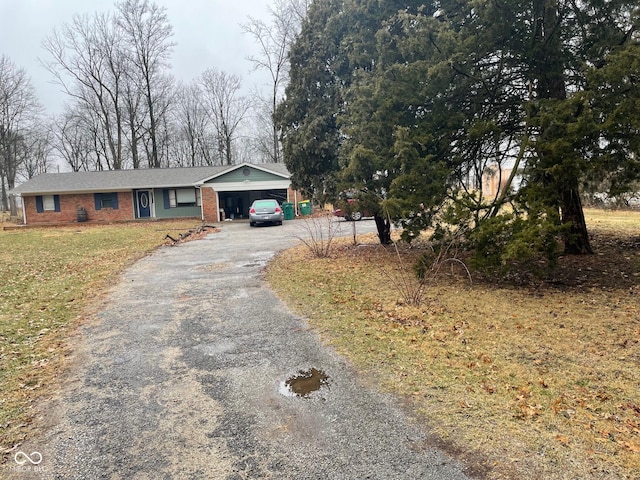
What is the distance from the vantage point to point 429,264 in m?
7.21

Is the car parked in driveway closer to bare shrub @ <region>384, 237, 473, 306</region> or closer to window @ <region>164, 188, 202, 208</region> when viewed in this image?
window @ <region>164, 188, 202, 208</region>

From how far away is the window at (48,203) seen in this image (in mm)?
26453

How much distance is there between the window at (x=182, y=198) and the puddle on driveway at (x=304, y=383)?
2460 centimetres

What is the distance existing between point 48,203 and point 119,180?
→ 15.0ft

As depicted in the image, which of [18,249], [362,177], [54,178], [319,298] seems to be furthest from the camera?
[54,178]

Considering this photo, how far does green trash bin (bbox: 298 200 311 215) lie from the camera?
86.6 feet

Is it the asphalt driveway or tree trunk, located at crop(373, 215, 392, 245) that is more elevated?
tree trunk, located at crop(373, 215, 392, 245)

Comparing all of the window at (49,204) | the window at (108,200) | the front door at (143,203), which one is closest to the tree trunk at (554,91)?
the front door at (143,203)

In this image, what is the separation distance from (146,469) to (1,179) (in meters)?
52.8

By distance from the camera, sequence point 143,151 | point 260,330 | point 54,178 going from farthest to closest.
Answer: point 143,151 → point 54,178 → point 260,330

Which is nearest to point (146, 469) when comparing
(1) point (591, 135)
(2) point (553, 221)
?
(2) point (553, 221)

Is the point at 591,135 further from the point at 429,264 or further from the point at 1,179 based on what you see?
the point at 1,179

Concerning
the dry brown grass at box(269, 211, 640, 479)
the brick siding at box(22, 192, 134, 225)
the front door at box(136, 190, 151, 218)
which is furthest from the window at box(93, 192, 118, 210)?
the dry brown grass at box(269, 211, 640, 479)

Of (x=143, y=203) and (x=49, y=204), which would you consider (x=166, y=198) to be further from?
(x=49, y=204)
